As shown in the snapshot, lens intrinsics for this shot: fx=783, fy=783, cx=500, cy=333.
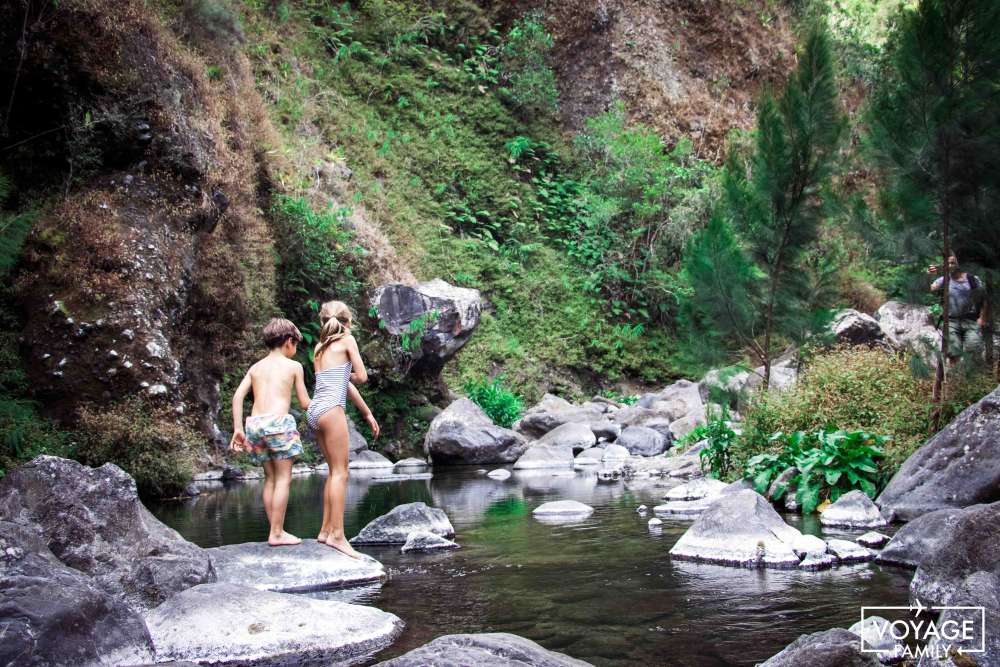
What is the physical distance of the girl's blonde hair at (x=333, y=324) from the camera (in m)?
6.42

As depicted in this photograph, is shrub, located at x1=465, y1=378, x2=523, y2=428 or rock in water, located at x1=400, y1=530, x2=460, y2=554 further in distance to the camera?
shrub, located at x1=465, y1=378, x2=523, y2=428

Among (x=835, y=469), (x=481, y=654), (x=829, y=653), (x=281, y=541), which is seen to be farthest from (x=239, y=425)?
(x=835, y=469)

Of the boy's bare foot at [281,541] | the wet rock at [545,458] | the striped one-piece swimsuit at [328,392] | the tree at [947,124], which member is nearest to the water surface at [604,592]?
the boy's bare foot at [281,541]

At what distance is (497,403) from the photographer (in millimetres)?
20172

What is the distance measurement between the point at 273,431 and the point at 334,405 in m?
0.52

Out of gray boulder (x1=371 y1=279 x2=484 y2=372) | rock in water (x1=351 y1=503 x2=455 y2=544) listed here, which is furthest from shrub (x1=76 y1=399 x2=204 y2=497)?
gray boulder (x1=371 y1=279 x2=484 y2=372)

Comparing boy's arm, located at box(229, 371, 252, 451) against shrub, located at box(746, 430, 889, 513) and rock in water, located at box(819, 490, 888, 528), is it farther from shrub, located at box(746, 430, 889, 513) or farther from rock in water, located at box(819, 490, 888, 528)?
shrub, located at box(746, 430, 889, 513)

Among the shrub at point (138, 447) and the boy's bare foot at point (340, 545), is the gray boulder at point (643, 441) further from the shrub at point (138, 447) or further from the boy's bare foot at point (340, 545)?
the boy's bare foot at point (340, 545)

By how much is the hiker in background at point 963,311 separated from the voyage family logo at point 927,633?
17.3ft

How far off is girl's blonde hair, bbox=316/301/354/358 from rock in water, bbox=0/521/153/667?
296 cm

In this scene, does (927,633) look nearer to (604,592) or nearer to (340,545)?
(604,592)

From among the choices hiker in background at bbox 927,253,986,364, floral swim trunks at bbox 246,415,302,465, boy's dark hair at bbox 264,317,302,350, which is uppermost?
hiker in background at bbox 927,253,986,364

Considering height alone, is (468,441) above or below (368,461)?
above

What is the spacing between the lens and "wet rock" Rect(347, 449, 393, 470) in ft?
52.6
